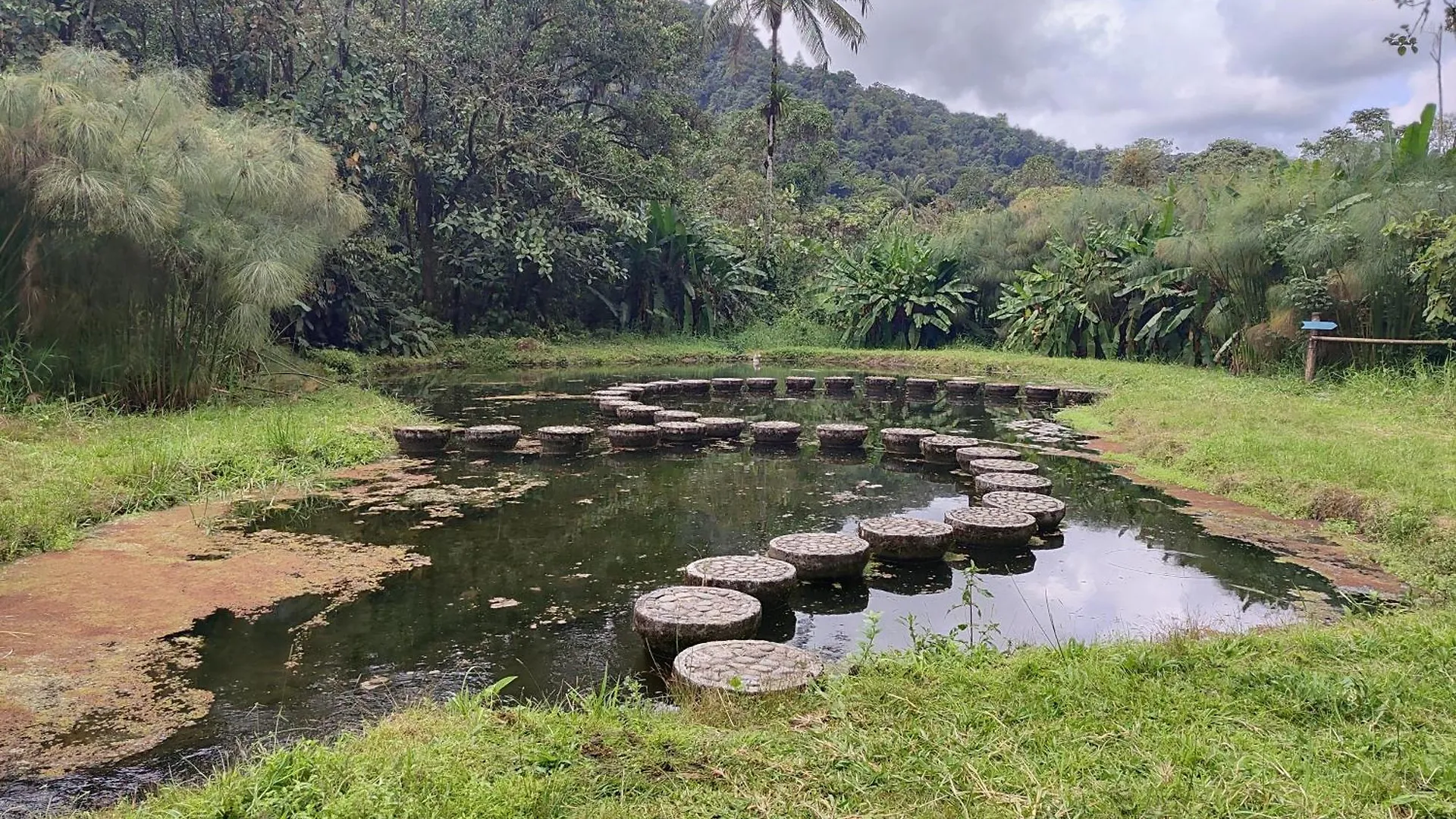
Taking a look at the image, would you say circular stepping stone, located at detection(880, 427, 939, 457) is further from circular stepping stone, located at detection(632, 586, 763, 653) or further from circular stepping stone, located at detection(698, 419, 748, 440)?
circular stepping stone, located at detection(632, 586, 763, 653)

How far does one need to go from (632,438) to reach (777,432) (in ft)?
5.14

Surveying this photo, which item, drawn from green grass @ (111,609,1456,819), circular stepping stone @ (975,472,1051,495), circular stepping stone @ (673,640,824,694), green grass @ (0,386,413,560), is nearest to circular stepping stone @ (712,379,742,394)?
green grass @ (0,386,413,560)

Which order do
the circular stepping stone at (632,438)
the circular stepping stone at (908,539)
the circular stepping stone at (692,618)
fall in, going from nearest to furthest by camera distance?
the circular stepping stone at (692,618) → the circular stepping stone at (908,539) → the circular stepping stone at (632,438)

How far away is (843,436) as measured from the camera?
983cm

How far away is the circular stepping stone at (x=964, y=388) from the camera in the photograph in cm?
1448

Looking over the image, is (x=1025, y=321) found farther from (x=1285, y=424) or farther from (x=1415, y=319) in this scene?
(x=1285, y=424)

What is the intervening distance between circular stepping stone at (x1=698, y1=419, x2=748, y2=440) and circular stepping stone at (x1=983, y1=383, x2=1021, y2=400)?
17.5 ft

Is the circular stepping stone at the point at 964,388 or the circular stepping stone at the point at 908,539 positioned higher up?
the circular stepping stone at the point at 964,388

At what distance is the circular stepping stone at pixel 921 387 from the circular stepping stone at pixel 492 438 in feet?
25.8

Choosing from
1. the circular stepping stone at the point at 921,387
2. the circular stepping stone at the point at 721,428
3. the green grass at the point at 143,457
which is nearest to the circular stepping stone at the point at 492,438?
the green grass at the point at 143,457

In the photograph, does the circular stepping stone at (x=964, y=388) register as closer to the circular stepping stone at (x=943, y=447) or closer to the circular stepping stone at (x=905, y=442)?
the circular stepping stone at (x=905, y=442)

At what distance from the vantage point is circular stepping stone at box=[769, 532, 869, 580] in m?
5.30

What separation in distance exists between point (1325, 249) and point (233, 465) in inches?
480

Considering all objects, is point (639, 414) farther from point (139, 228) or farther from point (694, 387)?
point (139, 228)
